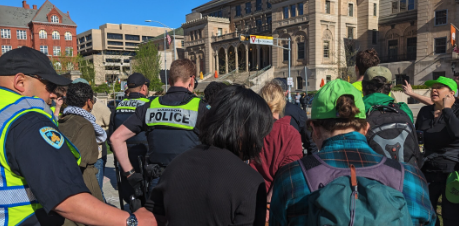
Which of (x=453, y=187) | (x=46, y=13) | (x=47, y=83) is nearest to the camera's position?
(x=47, y=83)

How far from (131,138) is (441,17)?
3893 cm

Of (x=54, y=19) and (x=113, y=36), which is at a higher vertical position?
(x=54, y=19)

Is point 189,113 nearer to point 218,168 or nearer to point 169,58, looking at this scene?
point 218,168

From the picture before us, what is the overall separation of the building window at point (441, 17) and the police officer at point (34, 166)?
40681 millimetres

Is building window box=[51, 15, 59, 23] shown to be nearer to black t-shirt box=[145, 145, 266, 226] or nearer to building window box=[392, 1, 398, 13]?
building window box=[392, 1, 398, 13]

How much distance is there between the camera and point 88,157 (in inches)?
151

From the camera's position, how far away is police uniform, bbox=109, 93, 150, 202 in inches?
206

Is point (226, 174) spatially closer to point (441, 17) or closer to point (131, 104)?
point (131, 104)

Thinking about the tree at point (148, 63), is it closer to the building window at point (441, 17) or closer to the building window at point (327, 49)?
the building window at point (327, 49)

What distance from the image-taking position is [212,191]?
1.76 metres

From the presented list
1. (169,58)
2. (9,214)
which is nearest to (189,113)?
(9,214)

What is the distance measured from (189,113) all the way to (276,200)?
203 centimetres

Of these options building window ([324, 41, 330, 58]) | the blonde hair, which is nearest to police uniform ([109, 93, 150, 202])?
the blonde hair

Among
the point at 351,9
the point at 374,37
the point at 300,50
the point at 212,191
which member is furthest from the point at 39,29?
the point at 212,191
